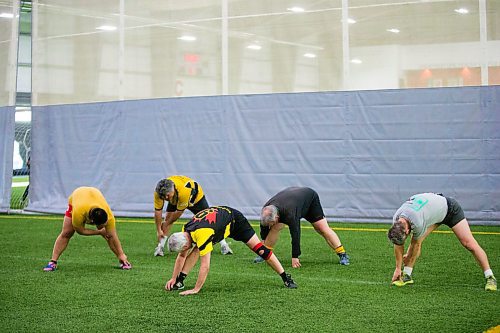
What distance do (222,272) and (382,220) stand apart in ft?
19.9

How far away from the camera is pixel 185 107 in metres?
16.2

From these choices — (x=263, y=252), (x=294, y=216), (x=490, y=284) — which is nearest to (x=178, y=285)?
(x=263, y=252)

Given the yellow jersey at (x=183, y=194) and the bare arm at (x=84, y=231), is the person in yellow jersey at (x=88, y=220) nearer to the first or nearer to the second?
the bare arm at (x=84, y=231)

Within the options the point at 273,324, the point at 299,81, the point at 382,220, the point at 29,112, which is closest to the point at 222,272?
the point at 273,324

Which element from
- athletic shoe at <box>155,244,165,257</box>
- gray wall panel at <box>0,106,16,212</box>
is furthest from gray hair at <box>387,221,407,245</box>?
gray wall panel at <box>0,106,16,212</box>

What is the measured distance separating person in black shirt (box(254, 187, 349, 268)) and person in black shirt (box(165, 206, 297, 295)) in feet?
1.99

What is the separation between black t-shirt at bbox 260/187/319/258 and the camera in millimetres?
8859

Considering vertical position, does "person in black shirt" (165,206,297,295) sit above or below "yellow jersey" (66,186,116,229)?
below

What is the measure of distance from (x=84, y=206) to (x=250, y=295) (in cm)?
251

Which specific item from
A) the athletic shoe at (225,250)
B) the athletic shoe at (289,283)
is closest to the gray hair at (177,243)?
the athletic shoe at (289,283)

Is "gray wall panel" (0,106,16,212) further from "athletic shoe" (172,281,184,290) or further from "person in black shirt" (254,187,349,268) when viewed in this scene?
"athletic shoe" (172,281,184,290)

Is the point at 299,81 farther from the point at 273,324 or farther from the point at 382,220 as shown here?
the point at 273,324

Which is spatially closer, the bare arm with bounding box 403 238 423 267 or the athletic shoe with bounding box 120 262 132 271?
the bare arm with bounding box 403 238 423 267

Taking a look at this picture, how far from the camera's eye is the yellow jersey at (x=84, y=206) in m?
8.63
